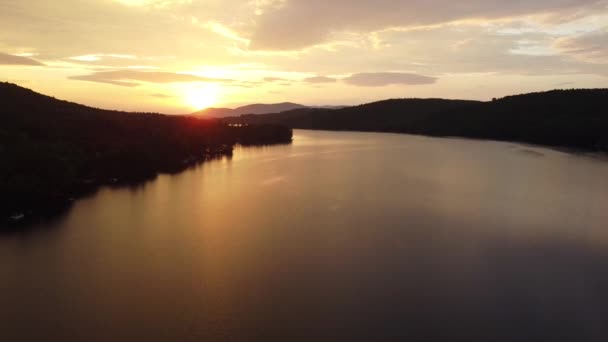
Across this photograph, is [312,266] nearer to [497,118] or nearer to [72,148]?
[72,148]

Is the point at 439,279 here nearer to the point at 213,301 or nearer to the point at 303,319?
the point at 303,319

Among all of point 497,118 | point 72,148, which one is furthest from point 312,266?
point 497,118

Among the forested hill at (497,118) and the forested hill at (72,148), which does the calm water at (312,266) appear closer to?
A: the forested hill at (72,148)

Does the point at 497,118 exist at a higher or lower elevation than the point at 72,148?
higher

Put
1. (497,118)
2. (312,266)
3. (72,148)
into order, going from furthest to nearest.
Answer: (497,118)
(72,148)
(312,266)

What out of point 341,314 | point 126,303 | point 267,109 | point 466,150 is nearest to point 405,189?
point 341,314

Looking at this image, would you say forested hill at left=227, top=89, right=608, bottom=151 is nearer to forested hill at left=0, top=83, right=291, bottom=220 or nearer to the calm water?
the calm water

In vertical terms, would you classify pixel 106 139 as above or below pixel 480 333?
above
